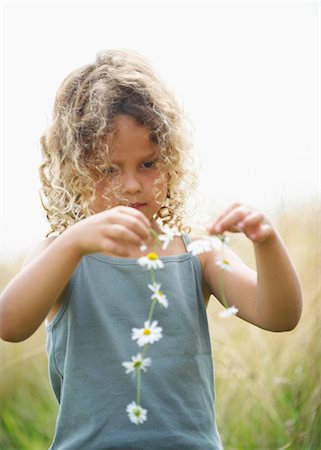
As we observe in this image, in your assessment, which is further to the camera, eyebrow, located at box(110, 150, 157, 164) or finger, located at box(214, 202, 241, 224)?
eyebrow, located at box(110, 150, 157, 164)

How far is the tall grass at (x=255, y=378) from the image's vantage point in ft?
9.54

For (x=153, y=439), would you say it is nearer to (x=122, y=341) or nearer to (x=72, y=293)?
(x=122, y=341)

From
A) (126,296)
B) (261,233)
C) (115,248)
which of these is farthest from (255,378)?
(115,248)

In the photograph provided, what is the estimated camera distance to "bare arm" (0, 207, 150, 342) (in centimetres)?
139

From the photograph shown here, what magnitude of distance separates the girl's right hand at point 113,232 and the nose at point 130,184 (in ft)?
0.69

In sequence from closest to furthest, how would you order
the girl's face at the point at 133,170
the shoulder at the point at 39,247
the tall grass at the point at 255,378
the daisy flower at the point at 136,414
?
the daisy flower at the point at 136,414, the girl's face at the point at 133,170, the shoulder at the point at 39,247, the tall grass at the point at 255,378

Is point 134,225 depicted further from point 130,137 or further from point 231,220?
point 130,137

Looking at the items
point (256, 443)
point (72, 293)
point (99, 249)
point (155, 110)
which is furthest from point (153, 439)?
point (256, 443)

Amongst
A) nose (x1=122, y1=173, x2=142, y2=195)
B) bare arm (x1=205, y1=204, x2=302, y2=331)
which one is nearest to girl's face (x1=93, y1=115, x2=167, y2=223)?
nose (x1=122, y1=173, x2=142, y2=195)

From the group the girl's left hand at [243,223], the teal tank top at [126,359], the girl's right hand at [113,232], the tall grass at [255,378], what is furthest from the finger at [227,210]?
the tall grass at [255,378]

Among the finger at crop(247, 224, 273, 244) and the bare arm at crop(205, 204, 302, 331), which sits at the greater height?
the finger at crop(247, 224, 273, 244)

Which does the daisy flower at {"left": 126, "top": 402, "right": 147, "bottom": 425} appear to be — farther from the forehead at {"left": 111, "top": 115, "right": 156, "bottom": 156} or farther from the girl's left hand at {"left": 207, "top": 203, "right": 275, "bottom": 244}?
the forehead at {"left": 111, "top": 115, "right": 156, "bottom": 156}

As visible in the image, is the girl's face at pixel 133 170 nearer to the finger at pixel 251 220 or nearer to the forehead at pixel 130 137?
the forehead at pixel 130 137

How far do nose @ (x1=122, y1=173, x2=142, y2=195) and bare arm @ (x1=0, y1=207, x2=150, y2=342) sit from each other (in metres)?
0.20
